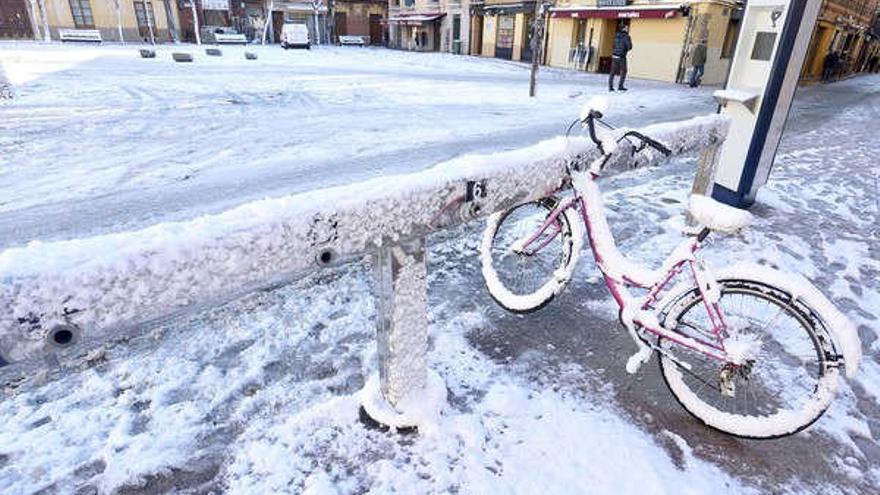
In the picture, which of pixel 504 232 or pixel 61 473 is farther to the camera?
pixel 504 232

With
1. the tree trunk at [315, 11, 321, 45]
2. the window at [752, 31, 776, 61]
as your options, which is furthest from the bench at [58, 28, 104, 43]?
the window at [752, 31, 776, 61]

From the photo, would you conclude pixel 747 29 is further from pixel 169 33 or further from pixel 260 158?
pixel 169 33

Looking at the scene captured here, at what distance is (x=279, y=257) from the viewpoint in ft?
4.92

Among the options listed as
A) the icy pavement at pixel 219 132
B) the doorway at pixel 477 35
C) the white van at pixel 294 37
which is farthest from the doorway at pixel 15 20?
the doorway at pixel 477 35

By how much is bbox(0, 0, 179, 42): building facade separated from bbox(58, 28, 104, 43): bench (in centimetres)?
147

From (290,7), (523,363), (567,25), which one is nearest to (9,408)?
(523,363)

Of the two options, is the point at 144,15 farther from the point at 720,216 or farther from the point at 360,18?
the point at 720,216

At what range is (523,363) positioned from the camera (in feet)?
8.83

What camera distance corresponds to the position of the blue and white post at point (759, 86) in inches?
172

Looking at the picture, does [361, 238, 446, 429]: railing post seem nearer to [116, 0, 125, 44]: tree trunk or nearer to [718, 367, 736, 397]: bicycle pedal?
[718, 367, 736, 397]: bicycle pedal

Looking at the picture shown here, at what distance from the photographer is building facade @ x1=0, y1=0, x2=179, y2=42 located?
3328 cm

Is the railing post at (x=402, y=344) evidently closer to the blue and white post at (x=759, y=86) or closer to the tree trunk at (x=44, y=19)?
the blue and white post at (x=759, y=86)

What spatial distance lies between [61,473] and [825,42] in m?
37.0

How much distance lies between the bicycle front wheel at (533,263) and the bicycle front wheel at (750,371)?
807 millimetres
